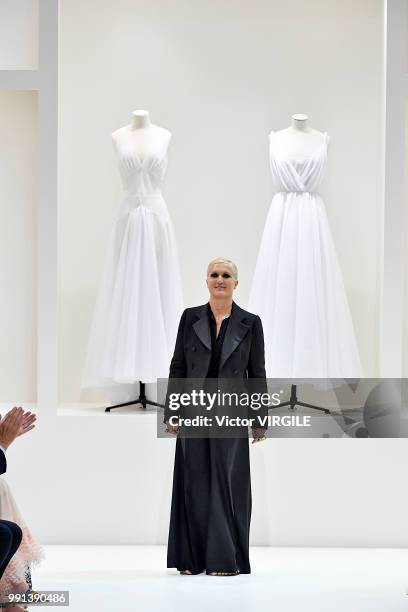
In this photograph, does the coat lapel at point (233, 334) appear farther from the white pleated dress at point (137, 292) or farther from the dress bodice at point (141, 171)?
the dress bodice at point (141, 171)

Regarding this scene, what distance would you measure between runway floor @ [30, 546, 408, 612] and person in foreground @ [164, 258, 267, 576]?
101mm

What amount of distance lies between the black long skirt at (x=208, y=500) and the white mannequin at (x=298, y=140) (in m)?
1.78

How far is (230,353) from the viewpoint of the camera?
14.7ft

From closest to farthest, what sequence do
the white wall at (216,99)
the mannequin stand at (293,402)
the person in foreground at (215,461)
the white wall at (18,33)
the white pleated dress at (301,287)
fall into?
1. the person in foreground at (215,461)
2. the white pleated dress at (301,287)
3. the mannequin stand at (293,402)
4. the white wall at (18,33)
5. the white wall at (216,99)

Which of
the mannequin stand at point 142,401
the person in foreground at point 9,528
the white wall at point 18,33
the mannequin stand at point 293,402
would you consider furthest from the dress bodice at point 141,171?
the person in foreground at point 9,528

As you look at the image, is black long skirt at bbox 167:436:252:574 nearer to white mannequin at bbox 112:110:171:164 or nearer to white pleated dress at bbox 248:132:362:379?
white pleated dress at bbox 248:132:362:379

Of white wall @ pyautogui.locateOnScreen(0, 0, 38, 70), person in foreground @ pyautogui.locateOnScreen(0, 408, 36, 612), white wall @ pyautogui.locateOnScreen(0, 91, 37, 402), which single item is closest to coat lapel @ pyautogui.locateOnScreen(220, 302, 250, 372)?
person in foreground @ pyautogui.locateOnScreen(0, 408, 36, 612)

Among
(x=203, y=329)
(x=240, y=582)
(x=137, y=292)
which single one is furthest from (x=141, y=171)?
(x=240, y=582)

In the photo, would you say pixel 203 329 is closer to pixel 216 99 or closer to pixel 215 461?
pixel 215 461

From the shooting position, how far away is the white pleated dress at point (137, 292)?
17.5 ft

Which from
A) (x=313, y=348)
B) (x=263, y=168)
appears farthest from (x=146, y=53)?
(x=313, y=348)

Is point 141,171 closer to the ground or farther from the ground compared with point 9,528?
farther from the ground

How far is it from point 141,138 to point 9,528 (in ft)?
9.34

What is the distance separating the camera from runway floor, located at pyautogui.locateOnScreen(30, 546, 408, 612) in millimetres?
3922
